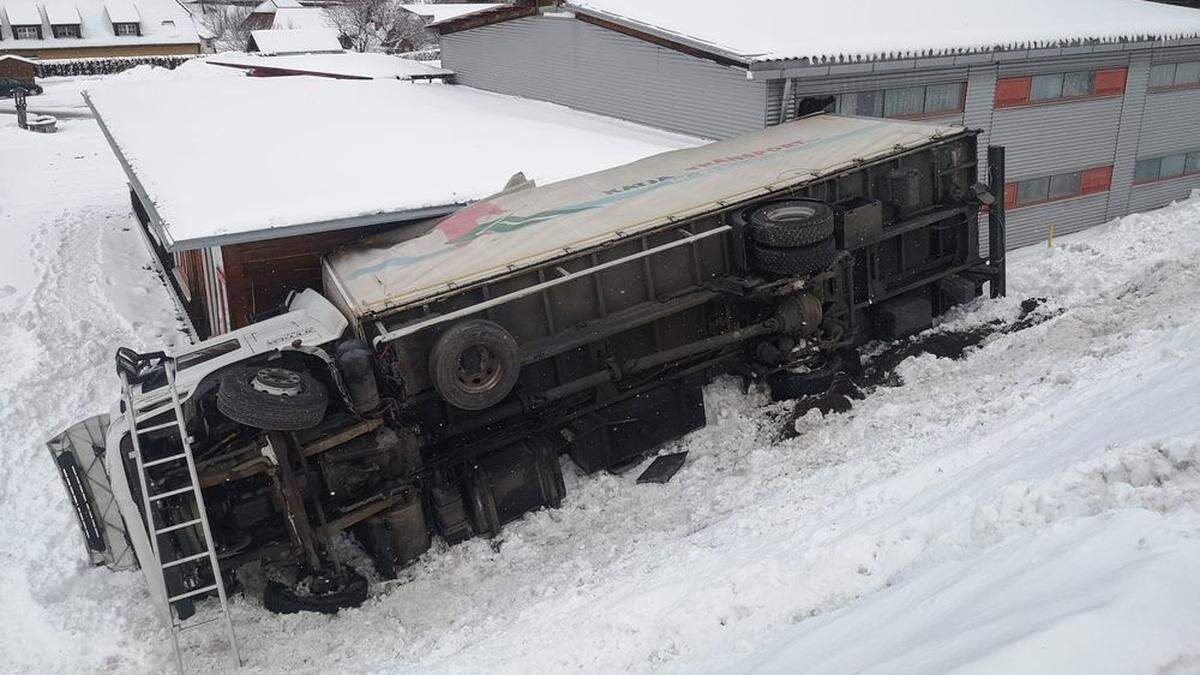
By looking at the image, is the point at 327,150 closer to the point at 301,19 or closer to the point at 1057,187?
the point at 1057,187

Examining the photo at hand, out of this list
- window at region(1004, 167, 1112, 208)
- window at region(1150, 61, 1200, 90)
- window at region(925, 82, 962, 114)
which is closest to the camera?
window at region(925, 82, 962, 114)

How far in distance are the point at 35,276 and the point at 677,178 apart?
11.0 meters

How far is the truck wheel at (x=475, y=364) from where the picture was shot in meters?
7.66

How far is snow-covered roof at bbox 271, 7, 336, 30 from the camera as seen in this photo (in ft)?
191

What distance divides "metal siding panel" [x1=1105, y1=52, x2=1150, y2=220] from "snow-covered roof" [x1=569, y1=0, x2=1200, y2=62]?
0.89 metres

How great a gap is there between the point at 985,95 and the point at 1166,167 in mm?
6742

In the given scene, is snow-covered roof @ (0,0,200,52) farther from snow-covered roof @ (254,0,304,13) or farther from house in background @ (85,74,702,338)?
house in background @ (85,74,702,338)

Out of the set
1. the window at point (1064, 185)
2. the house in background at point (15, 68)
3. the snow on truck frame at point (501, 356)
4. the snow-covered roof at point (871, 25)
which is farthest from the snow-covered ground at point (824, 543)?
the house in background at point (15, 68)

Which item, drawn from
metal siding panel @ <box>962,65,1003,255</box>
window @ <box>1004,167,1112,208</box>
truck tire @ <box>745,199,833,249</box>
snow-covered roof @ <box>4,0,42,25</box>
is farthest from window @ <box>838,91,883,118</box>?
snow-covered roof @ <box>4,0,42,25</box>

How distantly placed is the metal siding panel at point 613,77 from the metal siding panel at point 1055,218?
7185 millimetres

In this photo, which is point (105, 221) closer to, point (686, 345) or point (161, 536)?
point (161, 536)

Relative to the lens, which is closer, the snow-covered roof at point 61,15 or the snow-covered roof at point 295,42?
the snow-covered roof at point 295,42

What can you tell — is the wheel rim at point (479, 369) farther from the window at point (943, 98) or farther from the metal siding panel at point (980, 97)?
the metal siding panel at point (980, 97)

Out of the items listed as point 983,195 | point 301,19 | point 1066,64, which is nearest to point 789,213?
point 983,195
